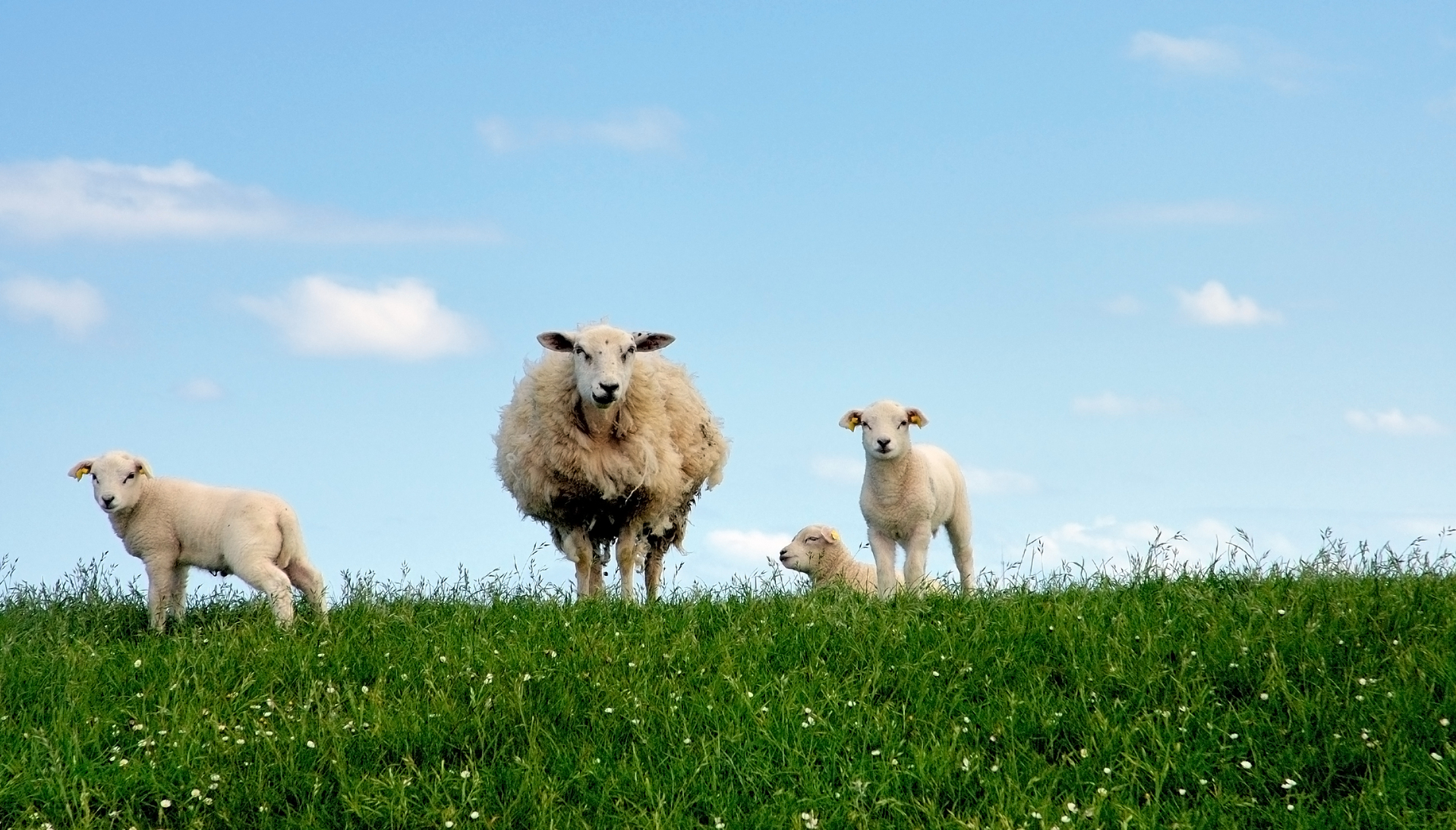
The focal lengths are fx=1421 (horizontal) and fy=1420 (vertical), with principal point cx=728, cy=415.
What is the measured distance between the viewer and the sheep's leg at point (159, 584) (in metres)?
10.5

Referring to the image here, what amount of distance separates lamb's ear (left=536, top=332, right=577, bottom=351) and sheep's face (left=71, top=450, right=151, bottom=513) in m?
3.27

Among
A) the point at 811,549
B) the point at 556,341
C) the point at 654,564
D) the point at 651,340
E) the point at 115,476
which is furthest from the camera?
the point at 811,549

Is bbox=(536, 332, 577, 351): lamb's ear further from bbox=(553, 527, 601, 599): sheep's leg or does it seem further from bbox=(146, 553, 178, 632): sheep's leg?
bbox=(146, 553, 178, 632): sheep's leg

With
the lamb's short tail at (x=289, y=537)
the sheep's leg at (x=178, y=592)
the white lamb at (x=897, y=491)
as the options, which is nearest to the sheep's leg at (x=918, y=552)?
the white lamb at (x=897, y=491)

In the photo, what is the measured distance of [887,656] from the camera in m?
8.43

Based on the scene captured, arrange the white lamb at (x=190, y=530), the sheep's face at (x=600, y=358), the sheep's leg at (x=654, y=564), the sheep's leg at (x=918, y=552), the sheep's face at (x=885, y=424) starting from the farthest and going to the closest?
the sheep's leg at (x=654, y=564), the sheep's leg at (x=918, y=552), the sheep's face at (x=600, y=358), the sheep's face at (x=885, y=424), the white lamb at (x=190, y=530)

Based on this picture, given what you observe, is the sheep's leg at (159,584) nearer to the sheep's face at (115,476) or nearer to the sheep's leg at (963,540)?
the sheep's face at (115,476)

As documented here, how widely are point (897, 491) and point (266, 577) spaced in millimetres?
4835

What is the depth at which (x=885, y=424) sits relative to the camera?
11055mm

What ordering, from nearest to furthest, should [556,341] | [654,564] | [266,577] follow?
1. [266,577]
2. [556,341]
3. [654,564]

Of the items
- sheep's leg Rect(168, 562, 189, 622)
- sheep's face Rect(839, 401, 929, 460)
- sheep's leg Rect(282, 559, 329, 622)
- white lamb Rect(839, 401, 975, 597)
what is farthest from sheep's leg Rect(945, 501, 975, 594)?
sheep's leg Rect(168, 562, 189, 622)

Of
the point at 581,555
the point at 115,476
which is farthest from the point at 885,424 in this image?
the point at 115,476

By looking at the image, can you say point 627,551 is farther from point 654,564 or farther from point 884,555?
point 884,555

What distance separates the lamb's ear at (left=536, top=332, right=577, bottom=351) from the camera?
11977mm
